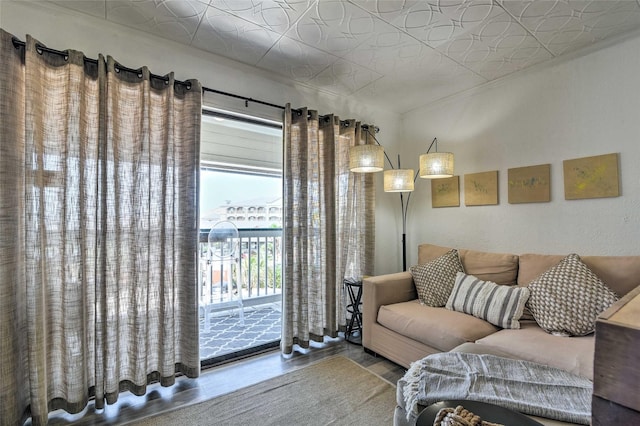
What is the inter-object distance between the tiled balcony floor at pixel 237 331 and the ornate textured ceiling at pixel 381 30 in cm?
252

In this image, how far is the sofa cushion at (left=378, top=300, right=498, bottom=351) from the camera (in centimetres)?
188

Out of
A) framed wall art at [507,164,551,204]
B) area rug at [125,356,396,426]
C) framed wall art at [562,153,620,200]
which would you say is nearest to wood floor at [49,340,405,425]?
area rug at [125,356,396,426]

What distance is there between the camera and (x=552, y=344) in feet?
5.42

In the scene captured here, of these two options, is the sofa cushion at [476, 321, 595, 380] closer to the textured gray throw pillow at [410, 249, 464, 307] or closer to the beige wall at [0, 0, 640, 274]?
the textured gray throw pillow at [410, 249, 464, 307]

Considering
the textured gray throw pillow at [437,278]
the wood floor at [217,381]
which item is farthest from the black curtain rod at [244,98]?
the wood floor at [217,381]

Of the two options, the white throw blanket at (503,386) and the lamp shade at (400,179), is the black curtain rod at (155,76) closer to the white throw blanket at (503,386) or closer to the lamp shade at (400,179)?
the lamp shade at (400,179)

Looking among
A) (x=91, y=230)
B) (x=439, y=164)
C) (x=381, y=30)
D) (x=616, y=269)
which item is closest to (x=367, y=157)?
(x=439, y=164)

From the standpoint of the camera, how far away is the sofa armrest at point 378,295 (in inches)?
96.0

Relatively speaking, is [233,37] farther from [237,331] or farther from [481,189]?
[237,331]

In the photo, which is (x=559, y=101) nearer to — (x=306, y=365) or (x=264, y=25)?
(x=264, y=25)

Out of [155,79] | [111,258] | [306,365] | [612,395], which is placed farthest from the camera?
[306,365]

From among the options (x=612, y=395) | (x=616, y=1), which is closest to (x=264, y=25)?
(x=616, y=1)

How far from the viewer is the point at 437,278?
2.43 m

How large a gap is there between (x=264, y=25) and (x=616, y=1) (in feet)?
7.05
